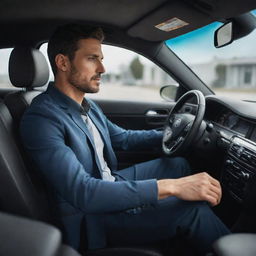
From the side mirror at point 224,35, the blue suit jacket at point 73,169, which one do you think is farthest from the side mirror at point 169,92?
the blue suit jacket at point 73,169

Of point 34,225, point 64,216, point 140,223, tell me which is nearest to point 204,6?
point 140,223

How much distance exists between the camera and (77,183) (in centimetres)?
125

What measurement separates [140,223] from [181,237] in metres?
0.22

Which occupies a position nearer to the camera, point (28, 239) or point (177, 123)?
point (28, 239)

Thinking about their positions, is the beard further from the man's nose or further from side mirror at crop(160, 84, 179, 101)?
side mirror at crop(160, 84, 179, 101)

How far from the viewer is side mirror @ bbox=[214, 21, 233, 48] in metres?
2.07

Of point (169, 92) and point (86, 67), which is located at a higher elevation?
point (86, 67)

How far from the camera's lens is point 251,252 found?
86 cm

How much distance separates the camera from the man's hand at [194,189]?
1.26 m

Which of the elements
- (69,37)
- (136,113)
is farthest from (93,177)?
(136,113)

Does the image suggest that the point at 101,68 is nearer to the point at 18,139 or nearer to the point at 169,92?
the point at 18,139

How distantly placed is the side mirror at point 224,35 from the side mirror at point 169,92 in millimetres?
618

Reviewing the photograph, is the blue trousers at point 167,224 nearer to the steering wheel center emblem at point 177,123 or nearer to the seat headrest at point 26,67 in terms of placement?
the steering wheel center emblem at point 177,123

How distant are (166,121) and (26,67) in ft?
2.95
